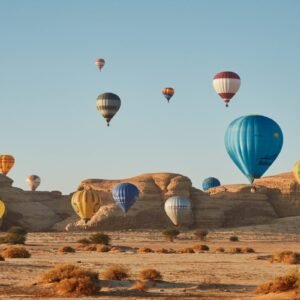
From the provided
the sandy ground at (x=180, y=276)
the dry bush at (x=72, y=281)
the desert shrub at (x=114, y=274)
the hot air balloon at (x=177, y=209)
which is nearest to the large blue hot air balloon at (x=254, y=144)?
the sandy ground at (x=180, y=276)

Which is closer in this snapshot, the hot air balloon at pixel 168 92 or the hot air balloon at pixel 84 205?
the hot air balloon at pixel 84 205

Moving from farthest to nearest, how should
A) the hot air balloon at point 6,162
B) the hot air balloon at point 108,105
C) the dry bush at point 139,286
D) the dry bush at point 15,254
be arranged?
the hot air balloon at point 6,162
the hot air balloon at point 108,105
the dry bush at point 15,254
the dry bush at point 139,286

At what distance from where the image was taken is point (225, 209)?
9581 centimetres

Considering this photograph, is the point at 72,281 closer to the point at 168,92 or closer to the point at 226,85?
the point at 226,85

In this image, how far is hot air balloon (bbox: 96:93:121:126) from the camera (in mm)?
74625

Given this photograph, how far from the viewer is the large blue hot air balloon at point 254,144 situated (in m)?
48.9

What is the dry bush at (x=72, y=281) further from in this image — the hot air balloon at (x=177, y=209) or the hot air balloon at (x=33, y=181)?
the hot air balloon at (x=33, y=181)

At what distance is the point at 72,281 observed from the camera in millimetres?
22812

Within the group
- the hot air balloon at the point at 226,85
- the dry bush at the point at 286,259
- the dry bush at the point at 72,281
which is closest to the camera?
the dry bush at the point at 72,281

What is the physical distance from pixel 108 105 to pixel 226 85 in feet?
59.9

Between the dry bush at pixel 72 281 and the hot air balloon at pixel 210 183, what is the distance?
88.6 meters

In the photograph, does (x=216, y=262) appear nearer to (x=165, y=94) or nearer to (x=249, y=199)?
(x=165, y=94)

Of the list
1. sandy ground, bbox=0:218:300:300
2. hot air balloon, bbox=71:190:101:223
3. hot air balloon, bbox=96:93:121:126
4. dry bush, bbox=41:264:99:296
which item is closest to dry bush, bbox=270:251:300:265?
sandy ground, bbox=0:218:300:300

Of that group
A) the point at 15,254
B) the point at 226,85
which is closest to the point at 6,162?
the point at 226,85
